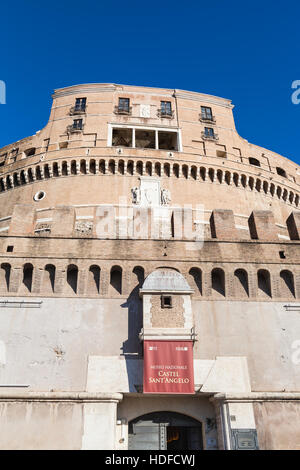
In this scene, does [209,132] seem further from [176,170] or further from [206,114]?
[176,170]

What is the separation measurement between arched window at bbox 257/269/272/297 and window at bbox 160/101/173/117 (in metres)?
21.0

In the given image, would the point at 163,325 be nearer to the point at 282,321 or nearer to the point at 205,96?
the point at 282,321

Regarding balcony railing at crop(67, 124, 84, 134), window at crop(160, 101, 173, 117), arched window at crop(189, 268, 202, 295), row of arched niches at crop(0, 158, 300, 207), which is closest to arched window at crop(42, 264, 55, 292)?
arched window at crop(189, 268, 202, 295)

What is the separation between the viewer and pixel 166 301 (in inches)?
495

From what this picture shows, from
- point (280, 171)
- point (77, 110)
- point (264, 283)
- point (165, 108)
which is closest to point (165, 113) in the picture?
point (165, 108)

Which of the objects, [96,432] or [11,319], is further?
[11,319]

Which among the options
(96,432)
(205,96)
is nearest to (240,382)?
(96,432)

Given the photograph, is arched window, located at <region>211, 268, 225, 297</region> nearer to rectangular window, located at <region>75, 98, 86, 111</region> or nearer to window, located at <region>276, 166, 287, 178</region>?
window, located at <region>276, 166, 287, 178</region>

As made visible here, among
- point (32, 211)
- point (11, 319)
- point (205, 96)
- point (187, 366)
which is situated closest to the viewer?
point (187, 366)

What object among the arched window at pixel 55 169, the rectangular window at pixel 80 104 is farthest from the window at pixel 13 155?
the rectangular window at pixel 80 104

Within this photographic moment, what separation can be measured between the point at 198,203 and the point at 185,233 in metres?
12.5

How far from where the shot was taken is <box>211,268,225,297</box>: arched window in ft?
43.5

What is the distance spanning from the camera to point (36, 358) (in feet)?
38.3
